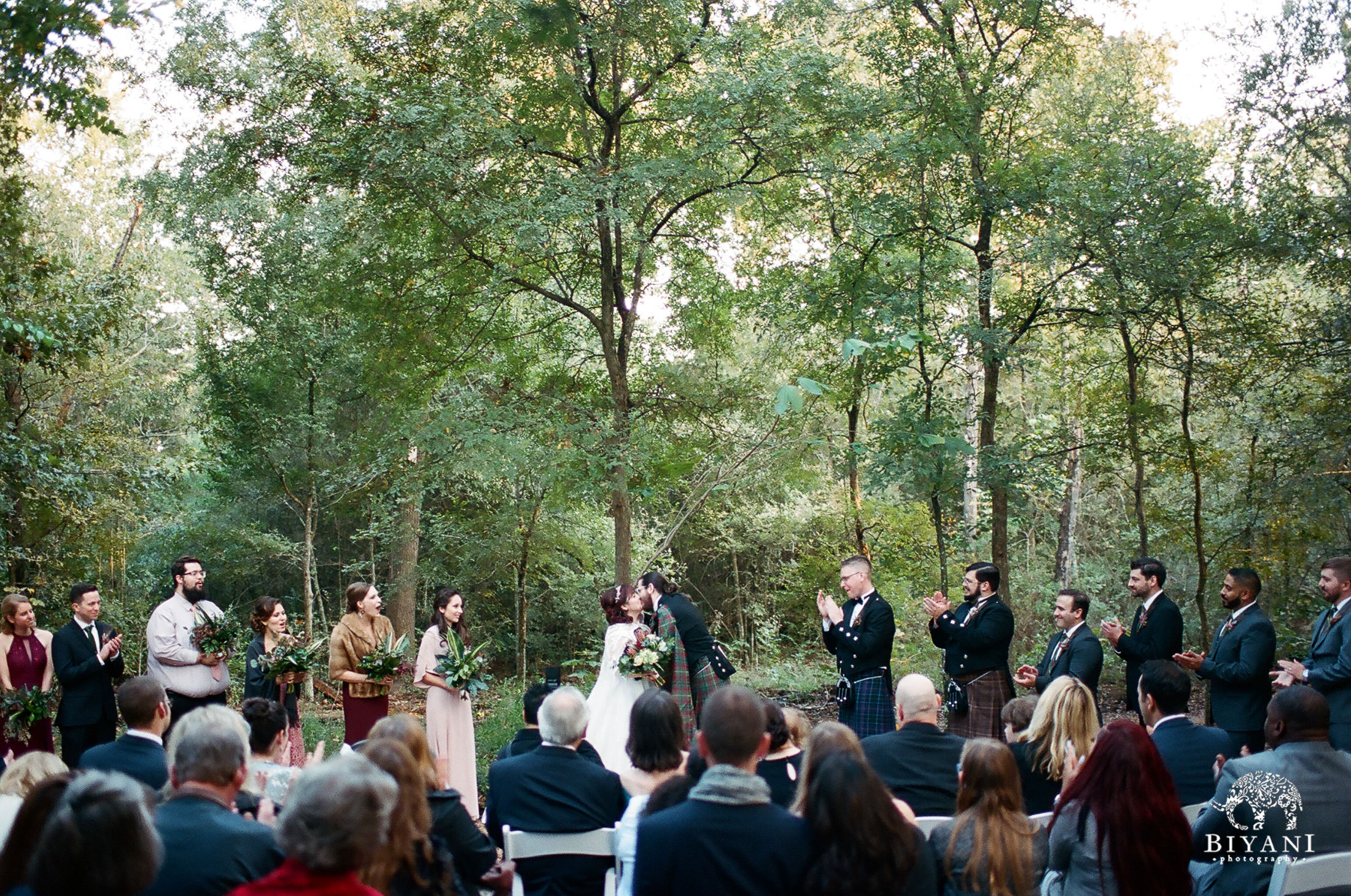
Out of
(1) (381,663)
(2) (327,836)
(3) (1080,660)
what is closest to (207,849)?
(2) (327,836)

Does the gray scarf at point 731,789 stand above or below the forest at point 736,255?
below

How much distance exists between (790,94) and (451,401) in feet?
17.5

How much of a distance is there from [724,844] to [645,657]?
471 centimetres

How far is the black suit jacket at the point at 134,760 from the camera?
14.1 feet

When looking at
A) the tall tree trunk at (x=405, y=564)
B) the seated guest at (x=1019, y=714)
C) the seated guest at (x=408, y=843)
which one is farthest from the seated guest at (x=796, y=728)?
the tall tree trunk at (x=405, y=564)

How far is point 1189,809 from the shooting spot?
4.69 m

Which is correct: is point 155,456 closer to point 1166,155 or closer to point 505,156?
point 505,156

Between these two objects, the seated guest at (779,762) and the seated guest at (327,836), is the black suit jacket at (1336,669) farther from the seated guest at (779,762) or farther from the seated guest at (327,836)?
the seated guest at (327,836)

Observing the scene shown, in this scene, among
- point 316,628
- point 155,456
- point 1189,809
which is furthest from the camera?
point 316,628

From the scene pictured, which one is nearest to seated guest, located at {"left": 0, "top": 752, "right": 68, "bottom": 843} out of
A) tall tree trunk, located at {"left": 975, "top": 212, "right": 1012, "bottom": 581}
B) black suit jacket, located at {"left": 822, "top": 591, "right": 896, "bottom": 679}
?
black suit jacket, located at {"left": 822, "top": 591, "right": 896, "bottom": 679}

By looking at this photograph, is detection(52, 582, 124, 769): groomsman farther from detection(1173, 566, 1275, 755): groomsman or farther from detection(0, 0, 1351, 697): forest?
detection(1173, 566, 1275, 755): groomsman

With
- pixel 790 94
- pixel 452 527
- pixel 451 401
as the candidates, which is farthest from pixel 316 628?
pixel 790 94

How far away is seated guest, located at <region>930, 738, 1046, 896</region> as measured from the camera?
3520mm

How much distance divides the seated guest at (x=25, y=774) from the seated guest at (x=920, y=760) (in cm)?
326
